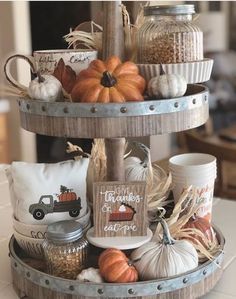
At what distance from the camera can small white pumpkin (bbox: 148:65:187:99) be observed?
79 cm

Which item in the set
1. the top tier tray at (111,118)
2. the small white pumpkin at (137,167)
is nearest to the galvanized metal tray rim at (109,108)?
the top tier tray at (111,118)

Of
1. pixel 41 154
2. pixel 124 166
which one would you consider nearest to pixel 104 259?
pixel 124 166

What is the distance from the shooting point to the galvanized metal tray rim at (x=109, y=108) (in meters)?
0.76

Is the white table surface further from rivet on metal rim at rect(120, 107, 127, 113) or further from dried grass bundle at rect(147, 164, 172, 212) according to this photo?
rivet on metal rim at rect(120, 107, 127, 113)

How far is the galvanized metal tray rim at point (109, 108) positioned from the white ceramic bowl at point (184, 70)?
0.06 meters

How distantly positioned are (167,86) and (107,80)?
9 cm

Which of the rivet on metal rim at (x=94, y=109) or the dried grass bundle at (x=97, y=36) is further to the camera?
the dried grass bundle at (x=97, y=36)

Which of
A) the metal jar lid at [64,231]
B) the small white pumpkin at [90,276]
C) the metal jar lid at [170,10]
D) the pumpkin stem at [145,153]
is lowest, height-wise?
the small white pumpkin at [90,276]

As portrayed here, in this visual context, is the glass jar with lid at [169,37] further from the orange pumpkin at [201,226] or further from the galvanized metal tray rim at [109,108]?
the orange pumpkin at [201,226]

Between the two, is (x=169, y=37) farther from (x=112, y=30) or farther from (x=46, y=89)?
(x=46, y=89)

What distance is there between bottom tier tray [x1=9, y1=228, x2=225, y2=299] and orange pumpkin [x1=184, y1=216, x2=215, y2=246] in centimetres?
4

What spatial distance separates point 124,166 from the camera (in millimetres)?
961

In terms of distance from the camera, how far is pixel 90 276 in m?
0.80

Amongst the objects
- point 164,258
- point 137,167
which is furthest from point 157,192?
point 164,258
